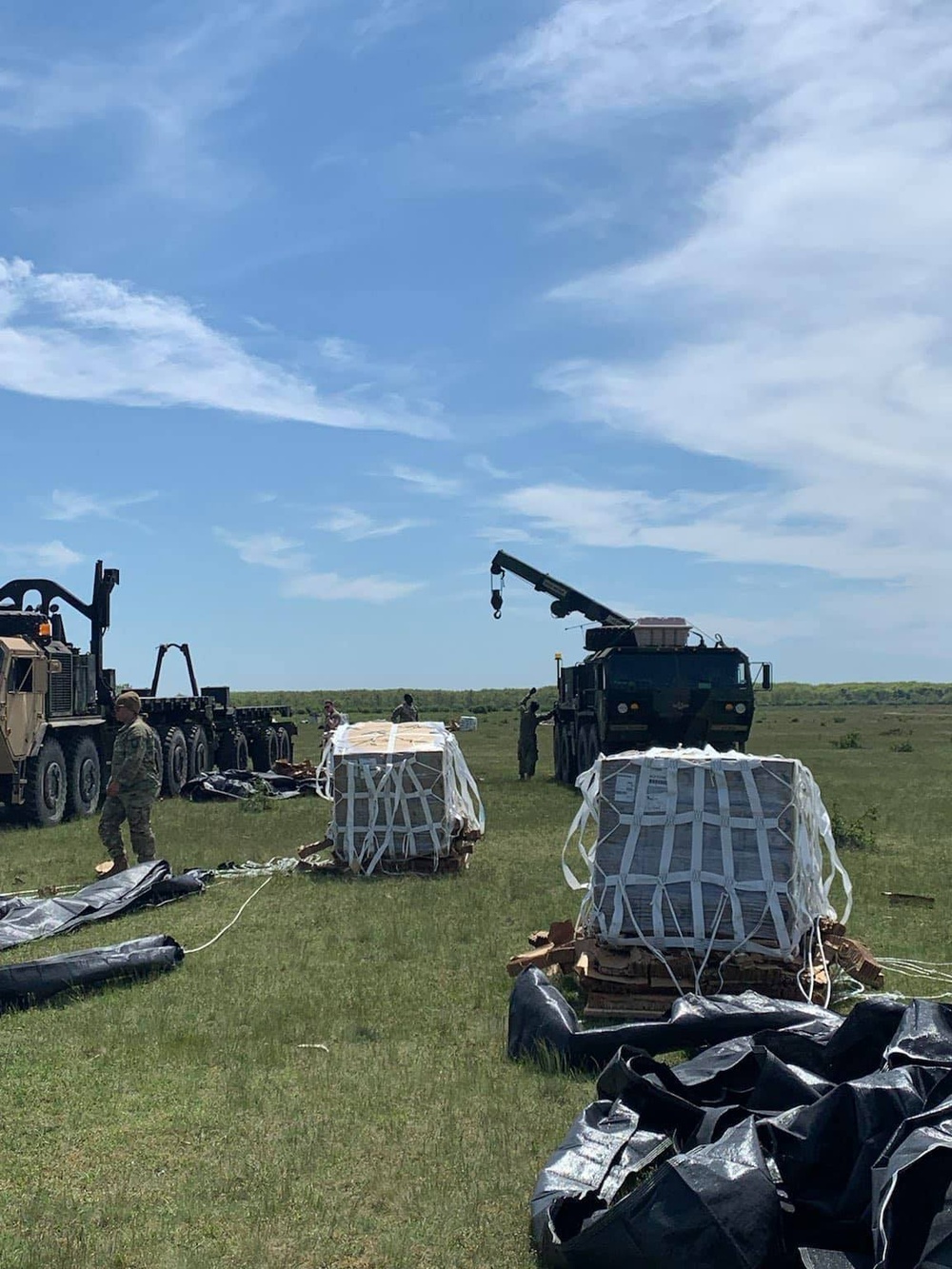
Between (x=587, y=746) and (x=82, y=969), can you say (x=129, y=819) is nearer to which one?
(x=82, y=969)

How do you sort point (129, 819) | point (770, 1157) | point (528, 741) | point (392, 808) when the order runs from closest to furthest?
point (770, 1157), point (129, 819), point (392, 808), point (528, 741)

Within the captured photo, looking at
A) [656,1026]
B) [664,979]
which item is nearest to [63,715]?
[664,979]

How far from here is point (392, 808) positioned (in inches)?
496

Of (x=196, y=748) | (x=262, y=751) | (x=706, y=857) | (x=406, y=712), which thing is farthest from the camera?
(x=262, y=751)

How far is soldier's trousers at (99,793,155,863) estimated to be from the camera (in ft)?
38.9

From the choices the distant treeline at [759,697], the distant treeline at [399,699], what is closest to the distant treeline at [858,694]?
the distant treeline at [759,697]

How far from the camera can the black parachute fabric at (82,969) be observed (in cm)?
727

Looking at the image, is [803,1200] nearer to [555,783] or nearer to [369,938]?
[369,938]

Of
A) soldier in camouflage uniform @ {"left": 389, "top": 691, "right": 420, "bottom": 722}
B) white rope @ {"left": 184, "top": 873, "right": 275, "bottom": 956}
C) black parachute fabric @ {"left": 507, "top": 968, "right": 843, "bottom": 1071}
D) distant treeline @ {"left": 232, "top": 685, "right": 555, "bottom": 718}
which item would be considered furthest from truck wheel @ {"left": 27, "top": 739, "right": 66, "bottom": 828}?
distant treeline @ {"left": 232, "top": 685, "right": 555, "bottom": 718}

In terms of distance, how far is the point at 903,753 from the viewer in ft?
115

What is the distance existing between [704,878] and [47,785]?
12.1 meters

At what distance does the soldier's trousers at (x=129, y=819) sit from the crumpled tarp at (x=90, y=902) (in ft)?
1.99

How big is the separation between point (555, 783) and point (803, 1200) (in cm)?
2017

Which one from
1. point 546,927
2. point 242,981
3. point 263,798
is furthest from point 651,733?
point 242,981
